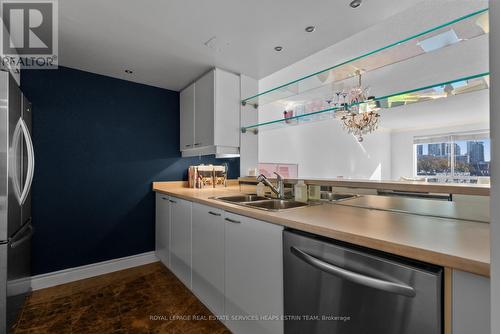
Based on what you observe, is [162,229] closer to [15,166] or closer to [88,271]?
[88,271]

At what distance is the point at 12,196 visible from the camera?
1.50 meters

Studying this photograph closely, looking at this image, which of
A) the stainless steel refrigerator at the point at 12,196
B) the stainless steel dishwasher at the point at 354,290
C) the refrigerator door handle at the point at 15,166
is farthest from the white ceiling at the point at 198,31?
the stainless steel dishwasher at the point at 354,290

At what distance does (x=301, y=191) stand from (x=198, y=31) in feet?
4.69

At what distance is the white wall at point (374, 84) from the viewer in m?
1.78

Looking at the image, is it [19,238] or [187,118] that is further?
[187,118]

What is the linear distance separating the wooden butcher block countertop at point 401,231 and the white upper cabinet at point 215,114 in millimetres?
1188

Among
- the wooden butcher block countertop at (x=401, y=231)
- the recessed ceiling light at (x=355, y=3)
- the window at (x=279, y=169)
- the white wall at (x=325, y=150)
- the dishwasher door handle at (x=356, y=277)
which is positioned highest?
the recessed ceiling light at (x=355, y=3)

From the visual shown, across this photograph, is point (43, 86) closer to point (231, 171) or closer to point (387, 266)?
point (231, 171)

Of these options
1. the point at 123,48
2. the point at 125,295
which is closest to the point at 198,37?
the point at 123,48

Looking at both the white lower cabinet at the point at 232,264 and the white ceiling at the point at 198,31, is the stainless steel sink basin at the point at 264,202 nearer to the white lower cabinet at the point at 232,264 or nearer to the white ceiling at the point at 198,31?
the white lower cabinet at the point at 232,264

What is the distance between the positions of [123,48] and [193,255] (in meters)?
1.83

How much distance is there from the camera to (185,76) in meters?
2.54

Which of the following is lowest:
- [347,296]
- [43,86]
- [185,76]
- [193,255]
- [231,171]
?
[193,255]

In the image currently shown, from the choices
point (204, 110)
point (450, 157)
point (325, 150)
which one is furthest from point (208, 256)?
point (450, 157)
